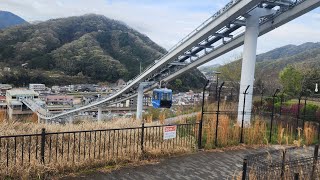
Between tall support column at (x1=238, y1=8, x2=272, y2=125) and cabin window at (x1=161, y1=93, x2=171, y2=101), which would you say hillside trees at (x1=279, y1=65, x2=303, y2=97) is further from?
tall support column at (x1=238, y1=8, x2=272, y2=125)

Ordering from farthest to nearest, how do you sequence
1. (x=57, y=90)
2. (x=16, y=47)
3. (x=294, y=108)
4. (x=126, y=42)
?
(x=126, y=42) < (x=16, y=47) < (x=57, y=90) < (x=294, y=108)

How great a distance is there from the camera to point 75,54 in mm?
102062

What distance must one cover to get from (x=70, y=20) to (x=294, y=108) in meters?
143

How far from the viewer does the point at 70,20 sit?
144625 mm

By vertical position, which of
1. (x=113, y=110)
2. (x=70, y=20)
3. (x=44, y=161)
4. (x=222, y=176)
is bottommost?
(x=113, y=110)

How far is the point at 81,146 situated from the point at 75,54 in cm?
9934

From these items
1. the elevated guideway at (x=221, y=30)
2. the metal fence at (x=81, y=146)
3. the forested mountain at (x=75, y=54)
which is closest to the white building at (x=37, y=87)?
the forested mountain at (x=75, y=54)

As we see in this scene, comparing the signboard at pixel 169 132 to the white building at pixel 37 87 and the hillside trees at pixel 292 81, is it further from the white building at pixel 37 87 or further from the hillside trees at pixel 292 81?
the white building at pixel 37 87

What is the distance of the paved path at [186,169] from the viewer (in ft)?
22.7

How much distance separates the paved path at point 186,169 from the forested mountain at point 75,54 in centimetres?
7724

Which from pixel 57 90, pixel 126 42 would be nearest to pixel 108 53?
pixel 126 42

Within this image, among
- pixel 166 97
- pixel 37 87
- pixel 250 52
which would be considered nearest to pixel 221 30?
pixel 250 52

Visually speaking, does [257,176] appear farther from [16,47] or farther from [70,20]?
[70,20]

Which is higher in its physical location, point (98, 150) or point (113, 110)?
point (98, 150)
